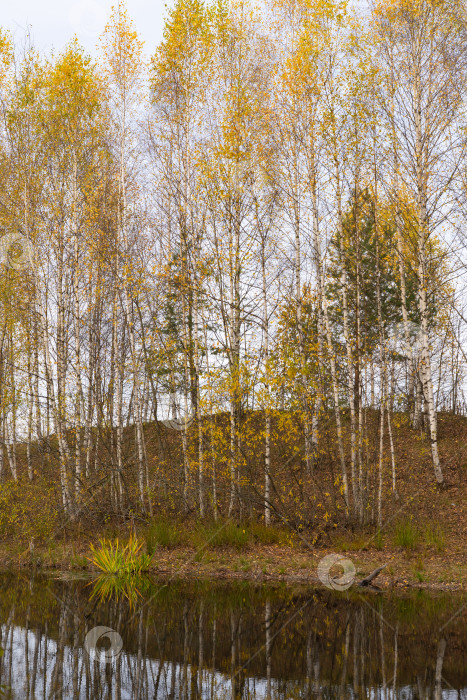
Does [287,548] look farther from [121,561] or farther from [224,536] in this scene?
[121,561]

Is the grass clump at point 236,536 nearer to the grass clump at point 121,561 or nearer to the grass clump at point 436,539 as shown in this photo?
the grass clump at point 121,561

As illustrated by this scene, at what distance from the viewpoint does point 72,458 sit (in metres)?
13.9

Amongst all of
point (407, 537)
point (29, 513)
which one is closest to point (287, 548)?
point (407, 537)

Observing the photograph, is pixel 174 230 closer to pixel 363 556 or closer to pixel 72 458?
pixel 72 458

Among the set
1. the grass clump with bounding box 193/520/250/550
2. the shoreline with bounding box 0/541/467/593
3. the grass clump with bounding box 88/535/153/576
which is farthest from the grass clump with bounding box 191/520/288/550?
the grass clump with bounding box 88/535/153/576

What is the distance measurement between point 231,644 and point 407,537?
5.90 meters

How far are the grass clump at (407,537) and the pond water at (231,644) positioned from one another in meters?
2.42

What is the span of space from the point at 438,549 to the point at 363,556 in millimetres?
1396

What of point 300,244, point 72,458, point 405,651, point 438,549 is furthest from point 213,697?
point 300,244

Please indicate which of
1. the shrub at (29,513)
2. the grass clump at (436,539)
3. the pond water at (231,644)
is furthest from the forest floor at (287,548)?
the pond water at (231,644)

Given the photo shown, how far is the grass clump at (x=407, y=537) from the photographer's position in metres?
11.1

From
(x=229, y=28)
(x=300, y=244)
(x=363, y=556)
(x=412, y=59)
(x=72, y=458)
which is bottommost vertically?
(x=363, y=556)

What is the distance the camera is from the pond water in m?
4.96

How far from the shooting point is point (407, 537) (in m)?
11.1
